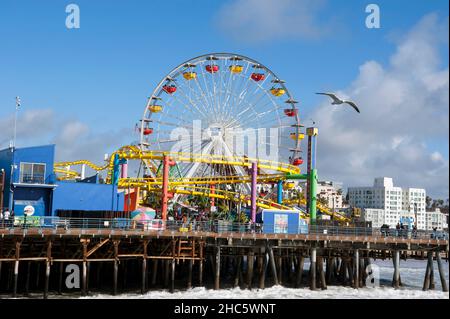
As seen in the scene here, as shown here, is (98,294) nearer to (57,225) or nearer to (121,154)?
(57,225)

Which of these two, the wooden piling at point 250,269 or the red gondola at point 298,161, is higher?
the red gondola at point 298,161

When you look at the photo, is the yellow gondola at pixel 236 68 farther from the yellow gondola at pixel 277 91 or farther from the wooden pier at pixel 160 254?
the wooden pier at pixel 160 254

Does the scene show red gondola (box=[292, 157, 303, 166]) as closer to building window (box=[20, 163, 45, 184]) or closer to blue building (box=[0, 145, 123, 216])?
blue building (box=[0, 145, 123, 216])

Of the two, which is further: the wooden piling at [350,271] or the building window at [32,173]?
the wooden piling at [350,271]

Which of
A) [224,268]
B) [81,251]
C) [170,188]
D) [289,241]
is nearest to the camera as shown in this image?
[81,251]

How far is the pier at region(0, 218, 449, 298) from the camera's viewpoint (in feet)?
151

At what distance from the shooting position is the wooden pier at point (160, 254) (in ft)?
151

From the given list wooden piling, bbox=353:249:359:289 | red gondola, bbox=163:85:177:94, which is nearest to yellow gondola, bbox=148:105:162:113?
red gondola, bbox=163:85:177:94

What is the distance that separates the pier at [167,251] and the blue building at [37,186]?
338cm

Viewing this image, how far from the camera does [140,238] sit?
48.1m

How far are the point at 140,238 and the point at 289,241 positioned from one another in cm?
1158

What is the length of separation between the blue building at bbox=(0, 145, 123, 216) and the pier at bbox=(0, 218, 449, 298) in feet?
11.1

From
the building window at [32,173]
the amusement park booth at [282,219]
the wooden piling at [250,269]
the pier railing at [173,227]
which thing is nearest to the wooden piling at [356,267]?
the pier railing at [173,227]
